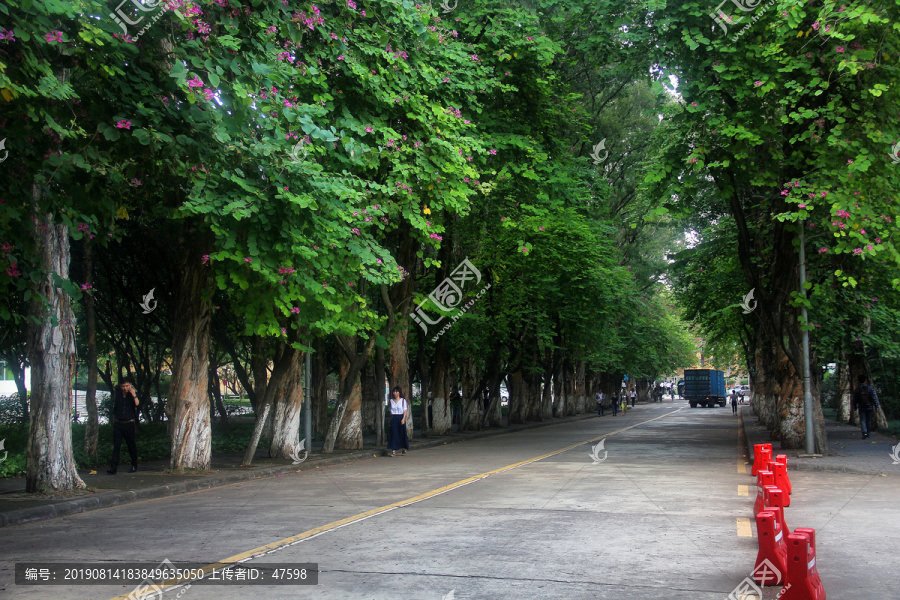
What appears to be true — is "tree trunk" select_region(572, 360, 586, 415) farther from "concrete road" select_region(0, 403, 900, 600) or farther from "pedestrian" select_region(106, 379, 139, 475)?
"pedestrian" select_region(106, 379, 139, 475)

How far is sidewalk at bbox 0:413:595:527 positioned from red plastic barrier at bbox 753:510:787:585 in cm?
912

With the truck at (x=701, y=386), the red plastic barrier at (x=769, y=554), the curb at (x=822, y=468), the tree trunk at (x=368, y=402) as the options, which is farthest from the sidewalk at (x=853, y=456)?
the truck at (x=701, y=386)

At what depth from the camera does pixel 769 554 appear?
21.4 feet

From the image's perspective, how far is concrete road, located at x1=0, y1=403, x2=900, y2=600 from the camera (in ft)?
21.8

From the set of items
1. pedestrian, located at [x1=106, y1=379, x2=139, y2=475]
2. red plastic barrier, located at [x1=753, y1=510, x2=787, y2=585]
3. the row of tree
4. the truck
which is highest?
the row of tree

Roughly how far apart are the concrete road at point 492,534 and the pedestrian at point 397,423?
4984mm

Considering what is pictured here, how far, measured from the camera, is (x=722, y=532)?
29.9ft

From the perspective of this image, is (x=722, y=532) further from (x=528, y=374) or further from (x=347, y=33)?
(x=528, y=374)

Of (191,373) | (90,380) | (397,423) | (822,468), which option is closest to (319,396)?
(397,423)

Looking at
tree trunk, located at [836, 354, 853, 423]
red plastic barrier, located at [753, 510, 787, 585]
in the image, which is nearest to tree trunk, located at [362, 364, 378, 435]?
tree trunk, located at [836, 354, 853, 423]

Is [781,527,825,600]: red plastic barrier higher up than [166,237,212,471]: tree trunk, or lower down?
lower down

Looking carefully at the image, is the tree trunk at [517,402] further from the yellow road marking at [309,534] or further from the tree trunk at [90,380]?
the yellow road marking at [309,534]

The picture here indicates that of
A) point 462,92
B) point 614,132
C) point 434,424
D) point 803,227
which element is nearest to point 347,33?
point 462,92

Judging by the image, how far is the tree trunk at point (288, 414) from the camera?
19.4 m
